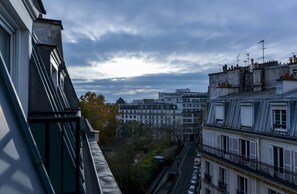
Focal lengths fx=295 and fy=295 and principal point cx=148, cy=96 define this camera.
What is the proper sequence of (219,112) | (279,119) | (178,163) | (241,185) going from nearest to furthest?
(279,119) → (241,185) → (219,112) → (178,163)

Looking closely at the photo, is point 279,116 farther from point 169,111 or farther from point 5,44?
point 169,111

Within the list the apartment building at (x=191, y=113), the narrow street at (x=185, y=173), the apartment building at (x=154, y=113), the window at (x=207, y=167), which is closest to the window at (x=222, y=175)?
the window at (x=207, y=167)

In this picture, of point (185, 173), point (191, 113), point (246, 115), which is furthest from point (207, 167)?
point (191, 113)

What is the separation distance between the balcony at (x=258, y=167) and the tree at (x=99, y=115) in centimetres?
2010

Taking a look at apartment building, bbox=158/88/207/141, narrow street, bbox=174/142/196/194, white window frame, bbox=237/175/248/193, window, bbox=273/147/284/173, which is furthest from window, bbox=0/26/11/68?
apartment building, bbox=158/88/207/141

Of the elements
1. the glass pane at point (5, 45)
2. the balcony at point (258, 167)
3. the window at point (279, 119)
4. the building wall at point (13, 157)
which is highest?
the glass pane at point (5, 45)

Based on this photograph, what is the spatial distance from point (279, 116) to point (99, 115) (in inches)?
1040

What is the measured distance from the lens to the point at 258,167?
524 inches

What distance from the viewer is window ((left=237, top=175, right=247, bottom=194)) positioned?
14.4m

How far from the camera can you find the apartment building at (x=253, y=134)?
38.5ft

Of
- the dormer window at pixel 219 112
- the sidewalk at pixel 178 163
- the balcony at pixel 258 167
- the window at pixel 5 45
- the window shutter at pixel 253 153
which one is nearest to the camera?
the window at pixel 5 45

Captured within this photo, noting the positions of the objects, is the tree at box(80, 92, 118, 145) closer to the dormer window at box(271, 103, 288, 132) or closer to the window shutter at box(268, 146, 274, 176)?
the window shutter at box(268, 146, 274, 176)

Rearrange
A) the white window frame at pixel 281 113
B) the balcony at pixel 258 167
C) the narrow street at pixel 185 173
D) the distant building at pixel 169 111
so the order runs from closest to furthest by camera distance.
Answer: the balcony at pixel 258 167, the white window frame at pixel 281 113, the narrow street at pixel 185 173, the distant building at pixel 169 111

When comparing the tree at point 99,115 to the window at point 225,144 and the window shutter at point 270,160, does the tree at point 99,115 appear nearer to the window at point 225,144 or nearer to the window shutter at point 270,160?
the window at point 225,144
